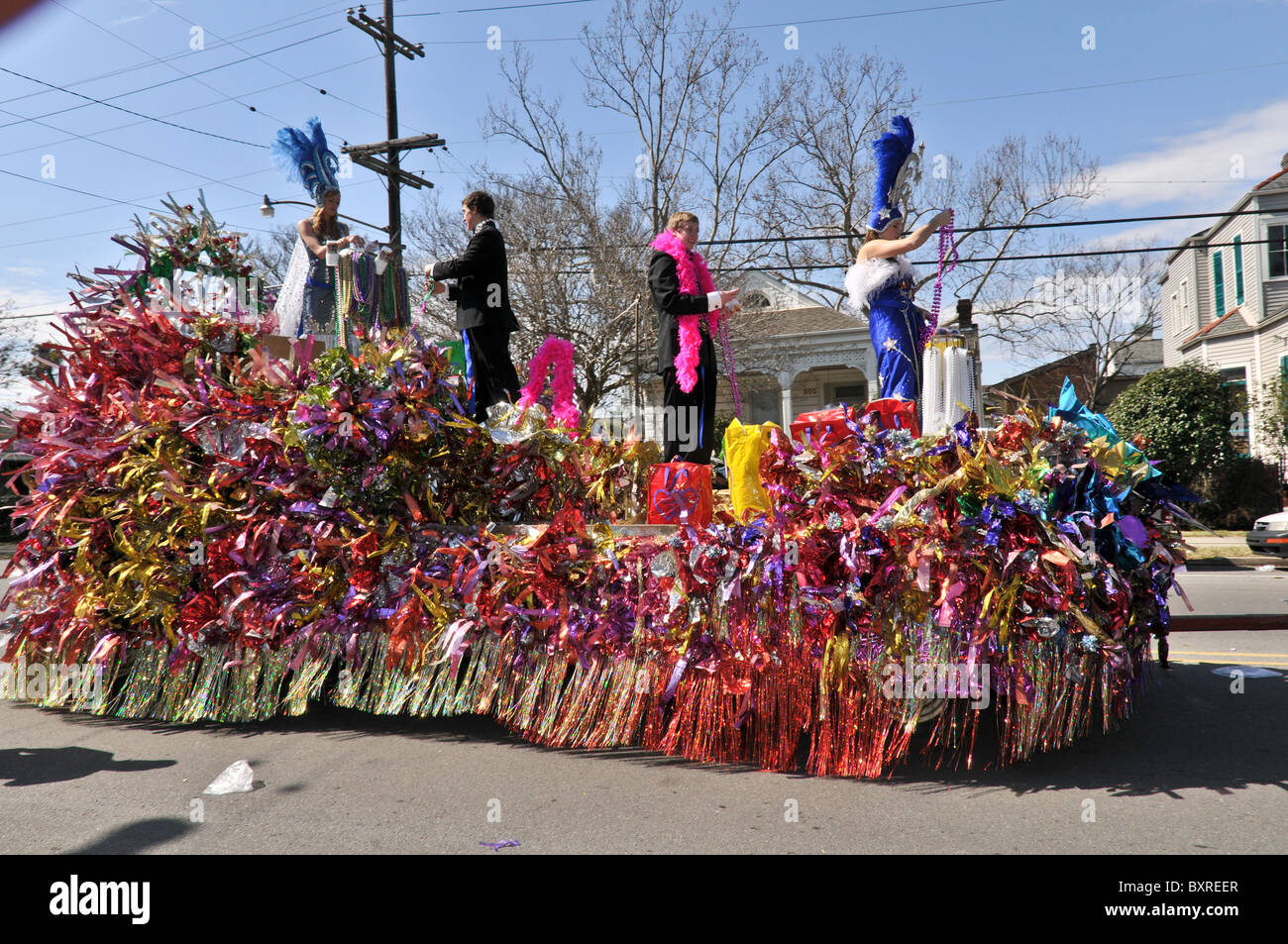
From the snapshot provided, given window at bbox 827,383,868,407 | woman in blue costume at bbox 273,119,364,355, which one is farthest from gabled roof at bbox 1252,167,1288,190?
woman in blue costume at bbox 273,119,364,355

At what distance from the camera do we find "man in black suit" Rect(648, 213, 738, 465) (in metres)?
5.02

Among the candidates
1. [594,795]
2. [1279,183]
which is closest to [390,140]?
[594,795]

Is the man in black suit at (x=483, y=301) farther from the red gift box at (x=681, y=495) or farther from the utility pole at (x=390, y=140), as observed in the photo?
the utility pole at (x=390, y=140)

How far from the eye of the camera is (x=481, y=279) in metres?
5.77

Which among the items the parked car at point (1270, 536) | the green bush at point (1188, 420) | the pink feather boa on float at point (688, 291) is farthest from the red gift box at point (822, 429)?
the green bush at point (1188, 420)

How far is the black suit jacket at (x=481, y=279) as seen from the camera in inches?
225

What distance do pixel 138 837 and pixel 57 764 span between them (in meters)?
1.41

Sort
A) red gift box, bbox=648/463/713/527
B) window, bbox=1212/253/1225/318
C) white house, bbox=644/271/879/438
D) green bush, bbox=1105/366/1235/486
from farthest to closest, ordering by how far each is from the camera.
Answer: window, bbox=1212/253/1225/318 < white house, bbox=644/271/879/438 < green bush, bbox=1105/366/1235/486 < red gift box, bbox=648/463/713/527

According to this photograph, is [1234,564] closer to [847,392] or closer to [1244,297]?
[1244,297]

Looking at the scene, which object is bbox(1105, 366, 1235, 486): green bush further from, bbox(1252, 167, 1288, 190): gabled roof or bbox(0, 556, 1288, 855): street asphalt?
bbox(0, 556, 1288, 855): street asphalt

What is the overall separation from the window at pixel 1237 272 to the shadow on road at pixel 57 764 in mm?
26371

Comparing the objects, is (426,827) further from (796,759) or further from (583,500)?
(583,500)

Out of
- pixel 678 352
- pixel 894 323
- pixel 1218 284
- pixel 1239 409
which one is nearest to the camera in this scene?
pixel 894 323

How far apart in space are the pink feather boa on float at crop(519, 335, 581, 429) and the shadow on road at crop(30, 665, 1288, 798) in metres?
1.88
